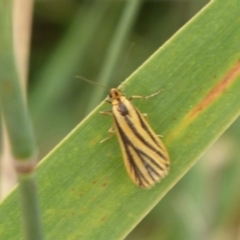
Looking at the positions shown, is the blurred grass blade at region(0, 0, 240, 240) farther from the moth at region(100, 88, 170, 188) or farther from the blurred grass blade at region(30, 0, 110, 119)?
the blurred grass blade at region(30, 0, 110, 119)

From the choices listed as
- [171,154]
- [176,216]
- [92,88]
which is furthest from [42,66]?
[171,154]

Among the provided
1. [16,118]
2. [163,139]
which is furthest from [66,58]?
[16,118]

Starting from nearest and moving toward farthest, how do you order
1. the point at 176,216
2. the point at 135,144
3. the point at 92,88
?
the point at 135,144 < the point at 176,216 < the point at 92,88

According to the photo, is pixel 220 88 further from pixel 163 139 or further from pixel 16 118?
pixel 16 118

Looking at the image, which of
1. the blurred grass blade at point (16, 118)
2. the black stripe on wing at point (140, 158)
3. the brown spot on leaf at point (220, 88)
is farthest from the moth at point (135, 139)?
the blurred grass blade at point (16, 118)

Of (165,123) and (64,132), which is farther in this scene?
(64,132)

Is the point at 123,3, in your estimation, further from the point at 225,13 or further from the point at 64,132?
the point at 225,13

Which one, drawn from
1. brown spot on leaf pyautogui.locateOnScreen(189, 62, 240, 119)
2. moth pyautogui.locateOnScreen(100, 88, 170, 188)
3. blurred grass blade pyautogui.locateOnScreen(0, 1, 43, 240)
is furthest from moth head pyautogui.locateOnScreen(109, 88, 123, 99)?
blurred grass blade pyautogui.locateOnScreen(0, 1, 43, 240)

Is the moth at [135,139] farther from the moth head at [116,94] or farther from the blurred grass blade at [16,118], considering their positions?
the blurred grass blade at [16,118]
